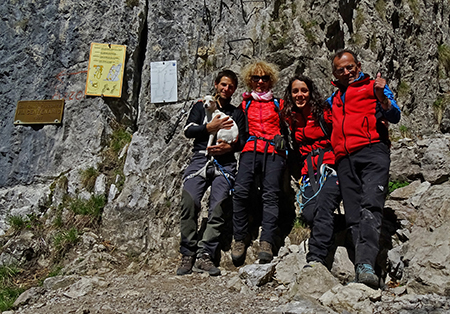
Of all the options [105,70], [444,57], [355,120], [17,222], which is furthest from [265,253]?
[444,57]

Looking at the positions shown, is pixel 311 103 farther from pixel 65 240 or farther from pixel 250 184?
pixel 65 240

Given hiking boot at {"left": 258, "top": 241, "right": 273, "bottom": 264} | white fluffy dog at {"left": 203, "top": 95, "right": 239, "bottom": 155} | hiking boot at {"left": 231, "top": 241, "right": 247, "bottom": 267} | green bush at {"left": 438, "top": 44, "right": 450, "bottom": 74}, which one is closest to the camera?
hiking boot at {"left": 258, "top": 241, "right": 273, "bottom": 264}

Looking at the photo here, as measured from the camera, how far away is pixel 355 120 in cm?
465

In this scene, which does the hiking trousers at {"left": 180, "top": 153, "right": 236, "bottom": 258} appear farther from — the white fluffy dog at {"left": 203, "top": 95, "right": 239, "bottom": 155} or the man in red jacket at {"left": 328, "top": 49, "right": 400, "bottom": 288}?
the man in red jacket at {"left": 328, "top": 49, "right": 400, "bottom": 288}

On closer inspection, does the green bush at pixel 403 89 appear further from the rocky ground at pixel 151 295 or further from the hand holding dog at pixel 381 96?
the rocky ground at pixel 151 295

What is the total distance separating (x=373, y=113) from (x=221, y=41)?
4.13m

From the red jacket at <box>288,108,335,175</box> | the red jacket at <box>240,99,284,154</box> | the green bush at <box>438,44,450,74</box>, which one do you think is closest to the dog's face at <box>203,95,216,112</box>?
the red jacket at <box>240,99,284,154</box>

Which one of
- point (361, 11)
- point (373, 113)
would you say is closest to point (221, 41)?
point (361, 11)

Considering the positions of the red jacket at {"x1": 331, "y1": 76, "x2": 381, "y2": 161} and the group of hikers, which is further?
the red jacket at {"x1": 331, "y1": 76, "x2": 381, "y2": 161}

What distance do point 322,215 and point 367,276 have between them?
1.01 meters

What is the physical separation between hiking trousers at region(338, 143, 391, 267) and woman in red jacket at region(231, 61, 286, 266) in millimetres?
990

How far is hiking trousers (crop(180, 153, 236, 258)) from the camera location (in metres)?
5.27

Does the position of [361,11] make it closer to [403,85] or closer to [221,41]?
[403,85]

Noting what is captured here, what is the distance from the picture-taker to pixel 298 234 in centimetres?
579
